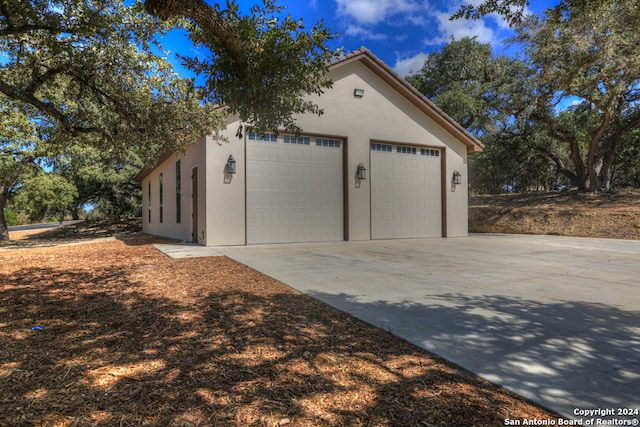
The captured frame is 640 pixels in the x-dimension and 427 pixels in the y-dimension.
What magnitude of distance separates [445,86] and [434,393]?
2410 centimetres

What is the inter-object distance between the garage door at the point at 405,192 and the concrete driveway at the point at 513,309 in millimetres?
4375

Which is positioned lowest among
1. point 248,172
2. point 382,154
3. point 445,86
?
point 248,172

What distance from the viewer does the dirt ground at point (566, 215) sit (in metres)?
13.3

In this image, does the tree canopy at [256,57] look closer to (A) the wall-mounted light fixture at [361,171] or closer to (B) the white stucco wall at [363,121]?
(B) the white stucco wall at [363,121]

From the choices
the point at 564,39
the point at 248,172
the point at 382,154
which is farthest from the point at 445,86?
the point at 248,172

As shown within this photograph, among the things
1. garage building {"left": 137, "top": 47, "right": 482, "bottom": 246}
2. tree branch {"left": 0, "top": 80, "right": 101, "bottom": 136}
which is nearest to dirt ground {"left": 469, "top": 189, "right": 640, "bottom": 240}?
garage building {"left": 137, "top": 47, "right": 482, "bottom": 246}

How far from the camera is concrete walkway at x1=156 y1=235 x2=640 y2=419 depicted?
2.27 metres

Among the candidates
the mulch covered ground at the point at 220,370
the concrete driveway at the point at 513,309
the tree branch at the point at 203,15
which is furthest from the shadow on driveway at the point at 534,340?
the tree branch at the point at 203,15

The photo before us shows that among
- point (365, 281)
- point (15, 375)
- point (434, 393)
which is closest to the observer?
point (434, 393)

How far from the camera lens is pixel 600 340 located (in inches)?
→ 113

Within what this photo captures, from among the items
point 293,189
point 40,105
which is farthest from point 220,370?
point 293,189

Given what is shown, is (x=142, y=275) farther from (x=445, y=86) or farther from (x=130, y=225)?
(x=445, y=86)

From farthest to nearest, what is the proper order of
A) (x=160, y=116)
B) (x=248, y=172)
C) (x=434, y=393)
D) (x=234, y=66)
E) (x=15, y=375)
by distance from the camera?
(x=248, y=172) → (x=160, y=116) → (x=234, y=66) → (x=15, y=375) → (x=434, y=393)

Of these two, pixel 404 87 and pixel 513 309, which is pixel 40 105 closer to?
pixel 513 309
